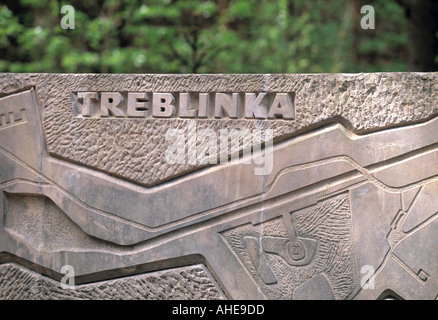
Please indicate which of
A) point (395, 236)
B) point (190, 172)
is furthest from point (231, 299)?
point (395, 236)

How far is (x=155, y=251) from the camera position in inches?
92.4

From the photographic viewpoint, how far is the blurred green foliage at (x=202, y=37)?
475cm

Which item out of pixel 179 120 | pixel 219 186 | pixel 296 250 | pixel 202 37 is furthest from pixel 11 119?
pixel 202 37

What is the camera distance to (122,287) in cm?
239

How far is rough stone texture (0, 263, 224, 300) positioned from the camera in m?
2.33

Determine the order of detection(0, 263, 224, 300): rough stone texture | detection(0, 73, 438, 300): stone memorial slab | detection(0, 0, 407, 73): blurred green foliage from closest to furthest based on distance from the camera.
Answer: detection(0, 73, 438, 300): stone memorial slab → detection(0, 263, 224, 300): rough stone texture → detection(0, 0, 407, 73): blurred green foliage

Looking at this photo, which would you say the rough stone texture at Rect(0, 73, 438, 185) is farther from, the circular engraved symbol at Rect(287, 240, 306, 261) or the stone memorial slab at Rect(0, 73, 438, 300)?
the circular engraved symbol at Rect(287, 240, 306, 261)

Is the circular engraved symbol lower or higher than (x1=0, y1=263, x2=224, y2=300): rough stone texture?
higher

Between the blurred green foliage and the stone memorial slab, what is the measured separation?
6.69 feet

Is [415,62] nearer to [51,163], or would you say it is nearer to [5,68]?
[51,163]

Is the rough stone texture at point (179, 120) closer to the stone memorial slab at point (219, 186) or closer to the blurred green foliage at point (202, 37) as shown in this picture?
the stone memorial slab at point (219, 186)

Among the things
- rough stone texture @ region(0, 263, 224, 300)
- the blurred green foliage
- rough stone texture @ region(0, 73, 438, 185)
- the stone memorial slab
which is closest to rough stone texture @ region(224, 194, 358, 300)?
the stone memorial slab

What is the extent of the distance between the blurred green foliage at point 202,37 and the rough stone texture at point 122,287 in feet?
7.81

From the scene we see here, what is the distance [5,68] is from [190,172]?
3233 mm
